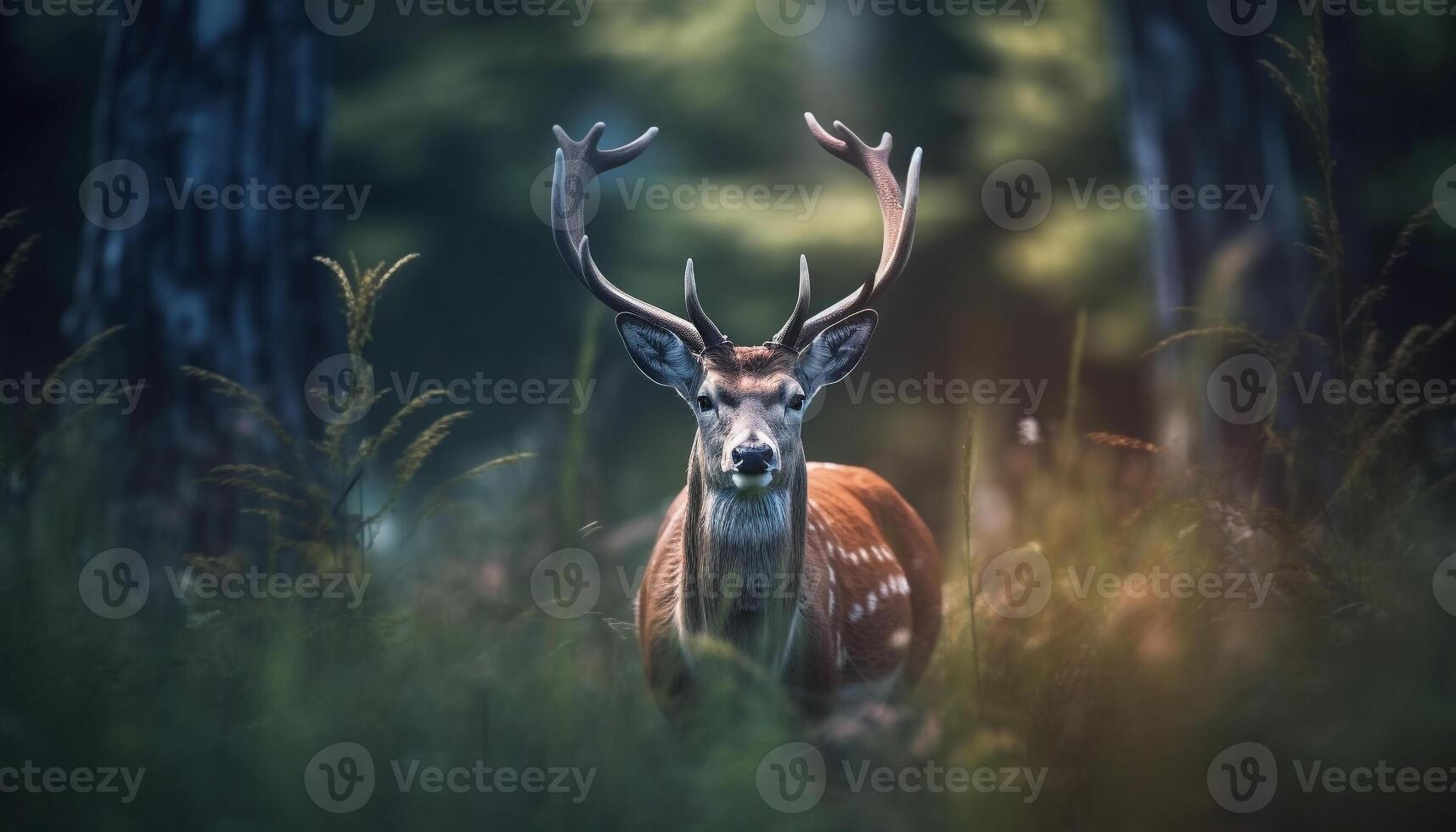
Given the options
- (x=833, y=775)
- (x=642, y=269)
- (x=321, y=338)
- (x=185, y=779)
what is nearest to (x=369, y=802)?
(x=185, y=779)

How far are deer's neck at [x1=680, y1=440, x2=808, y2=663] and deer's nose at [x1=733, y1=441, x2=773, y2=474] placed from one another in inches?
10.2

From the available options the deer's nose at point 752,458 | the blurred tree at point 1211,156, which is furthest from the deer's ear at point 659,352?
the blurred tree at point 1211,156

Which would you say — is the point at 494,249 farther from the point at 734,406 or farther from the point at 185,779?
the point at 185,779

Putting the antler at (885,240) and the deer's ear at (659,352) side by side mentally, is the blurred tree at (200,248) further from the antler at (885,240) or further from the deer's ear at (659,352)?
the antler at (885,240)

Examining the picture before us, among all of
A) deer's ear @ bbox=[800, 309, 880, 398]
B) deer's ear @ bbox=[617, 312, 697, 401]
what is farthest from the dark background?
deer's ear @ bbox=[800, 309, 880, 398]

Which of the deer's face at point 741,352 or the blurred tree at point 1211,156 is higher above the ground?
the blurred tree at point 1211,156

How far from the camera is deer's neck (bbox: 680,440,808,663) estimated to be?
431 cm

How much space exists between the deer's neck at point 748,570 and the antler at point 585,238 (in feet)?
2.19

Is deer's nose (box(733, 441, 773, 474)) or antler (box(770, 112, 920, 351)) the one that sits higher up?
antler (box(770, 112, 920, 351))

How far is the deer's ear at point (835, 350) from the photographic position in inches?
190

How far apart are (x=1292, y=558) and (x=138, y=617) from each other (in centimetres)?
394

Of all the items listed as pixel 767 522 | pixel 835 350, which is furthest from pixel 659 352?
pixel 767 522

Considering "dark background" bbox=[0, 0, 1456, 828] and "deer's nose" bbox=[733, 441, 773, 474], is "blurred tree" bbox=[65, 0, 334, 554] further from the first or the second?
"deer's nose" bbox=[733, 441, 773, 474]

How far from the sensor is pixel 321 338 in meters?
5.70
